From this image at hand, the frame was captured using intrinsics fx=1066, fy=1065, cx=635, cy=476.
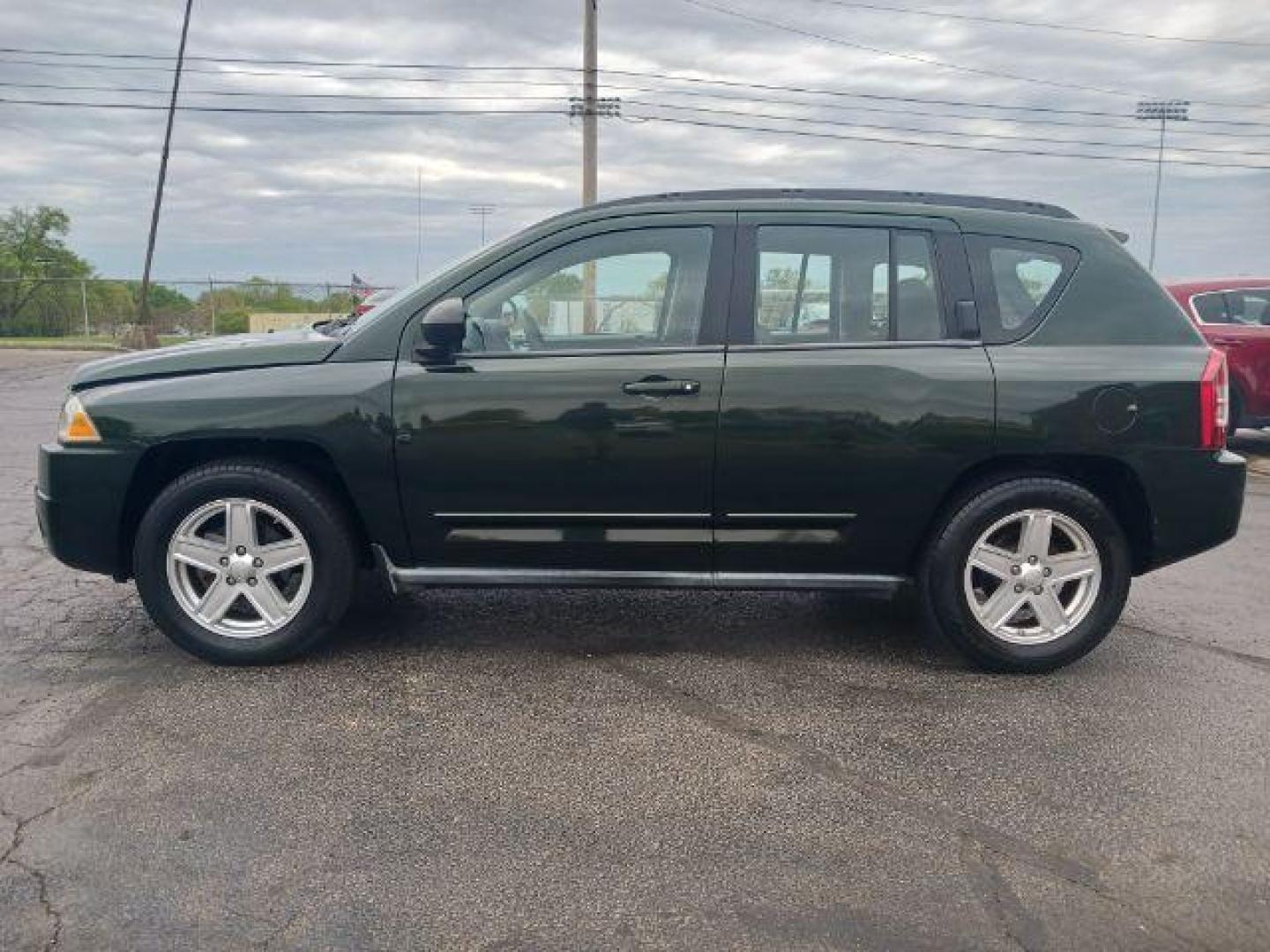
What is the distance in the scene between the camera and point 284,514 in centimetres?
408

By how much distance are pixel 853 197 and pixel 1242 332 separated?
758cm

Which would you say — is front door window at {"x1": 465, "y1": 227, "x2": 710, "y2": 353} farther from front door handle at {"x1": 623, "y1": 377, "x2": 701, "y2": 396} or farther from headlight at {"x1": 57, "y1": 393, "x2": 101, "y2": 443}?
headlight at {"x1": 57, "y1": 393, "x2": 101, "y2": 443}

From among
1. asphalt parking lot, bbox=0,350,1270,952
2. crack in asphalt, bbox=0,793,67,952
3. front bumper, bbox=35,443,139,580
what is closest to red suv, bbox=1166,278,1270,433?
asphalt parking lot, bbox=0,350,1270,952

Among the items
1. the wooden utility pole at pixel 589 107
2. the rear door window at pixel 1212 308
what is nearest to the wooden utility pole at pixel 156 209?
the wooden utility pole at pixel 589 107

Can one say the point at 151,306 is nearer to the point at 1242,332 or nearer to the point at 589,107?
the point at 589,107

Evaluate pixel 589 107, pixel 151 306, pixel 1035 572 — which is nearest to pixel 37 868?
pixel 1035 572

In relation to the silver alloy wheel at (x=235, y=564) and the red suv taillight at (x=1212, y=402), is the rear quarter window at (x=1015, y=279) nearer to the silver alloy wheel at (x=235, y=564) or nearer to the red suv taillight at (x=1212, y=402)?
the red suv taillight at (x=1212, y=402)

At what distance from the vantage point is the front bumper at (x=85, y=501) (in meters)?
4.06

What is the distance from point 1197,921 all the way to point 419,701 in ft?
8.19

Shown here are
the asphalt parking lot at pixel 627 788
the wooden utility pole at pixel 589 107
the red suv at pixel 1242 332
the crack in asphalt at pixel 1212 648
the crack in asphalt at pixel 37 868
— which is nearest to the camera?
the crack in asphalt at pixel 37 868

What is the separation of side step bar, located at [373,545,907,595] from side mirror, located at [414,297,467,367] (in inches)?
30.7

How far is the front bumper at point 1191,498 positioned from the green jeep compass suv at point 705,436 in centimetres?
1

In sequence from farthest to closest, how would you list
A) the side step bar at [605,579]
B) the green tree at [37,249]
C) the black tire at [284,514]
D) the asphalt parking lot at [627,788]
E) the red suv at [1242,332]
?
the green tree at [37,249]
the red suv at [1242,332]
the side step bar at [605,579]
the black tire at [284,514]
the asphalt parking lot at [627,788]

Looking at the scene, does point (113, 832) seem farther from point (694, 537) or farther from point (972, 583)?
point (972, 583)
